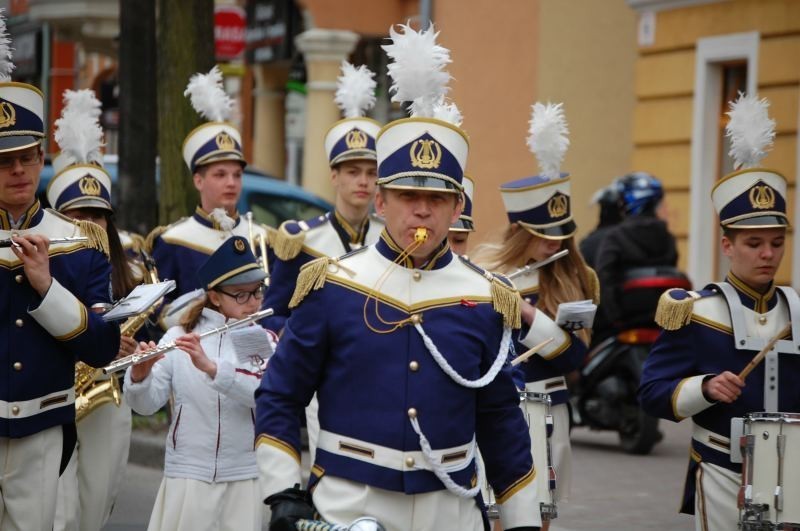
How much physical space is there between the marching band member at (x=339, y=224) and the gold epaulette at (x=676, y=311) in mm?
2220

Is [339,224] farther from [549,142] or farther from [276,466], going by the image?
[276,466]

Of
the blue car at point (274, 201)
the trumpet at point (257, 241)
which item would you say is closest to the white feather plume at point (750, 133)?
the trumpet at point (257, 241)

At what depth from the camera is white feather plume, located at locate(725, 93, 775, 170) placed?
7355mm

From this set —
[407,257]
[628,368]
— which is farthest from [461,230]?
[628,368]

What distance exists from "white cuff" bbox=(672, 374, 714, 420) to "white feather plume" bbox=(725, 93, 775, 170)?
1.11 metres

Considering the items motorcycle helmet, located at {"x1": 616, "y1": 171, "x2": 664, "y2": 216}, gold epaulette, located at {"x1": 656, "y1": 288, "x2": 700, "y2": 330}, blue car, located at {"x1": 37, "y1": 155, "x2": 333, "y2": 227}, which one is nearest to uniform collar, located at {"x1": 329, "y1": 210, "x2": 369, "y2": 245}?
gold epaulette, located at {"x1": 656, "y1": 288, "x2": 700, "y2": 330}

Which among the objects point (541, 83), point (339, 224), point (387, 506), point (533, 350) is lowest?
point (387, 506)

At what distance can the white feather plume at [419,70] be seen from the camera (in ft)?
17.8

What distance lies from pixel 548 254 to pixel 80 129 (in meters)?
3.00

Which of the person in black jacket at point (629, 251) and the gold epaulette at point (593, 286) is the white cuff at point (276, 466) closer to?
the gold epaulette at point (593, 286)

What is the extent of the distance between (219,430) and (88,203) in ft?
7.23

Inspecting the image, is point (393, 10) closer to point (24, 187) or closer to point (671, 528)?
point (671, 528)

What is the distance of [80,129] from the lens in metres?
9.84

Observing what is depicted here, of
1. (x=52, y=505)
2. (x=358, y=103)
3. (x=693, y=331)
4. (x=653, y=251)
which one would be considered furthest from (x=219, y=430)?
(x=653, y=251)
